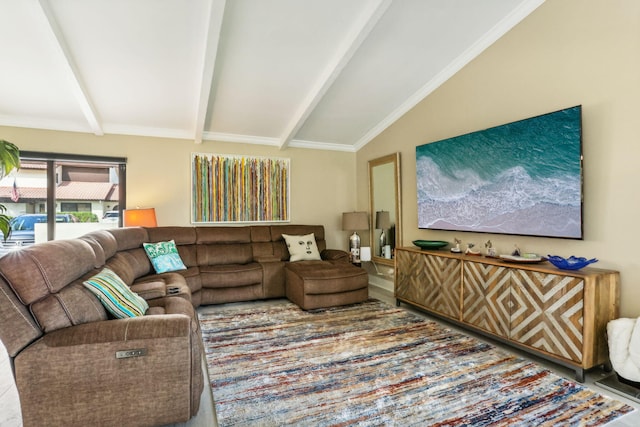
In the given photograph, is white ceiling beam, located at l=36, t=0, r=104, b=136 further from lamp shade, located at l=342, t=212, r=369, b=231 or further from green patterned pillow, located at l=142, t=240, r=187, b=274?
lamp shade, located at l=342, t=212, r=369, b=231

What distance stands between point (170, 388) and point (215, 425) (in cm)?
35

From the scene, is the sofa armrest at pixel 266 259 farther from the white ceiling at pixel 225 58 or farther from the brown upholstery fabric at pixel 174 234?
the white ceiling at pixel 225 58

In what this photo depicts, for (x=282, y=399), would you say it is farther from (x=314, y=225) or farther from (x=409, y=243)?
(x=314, y=225)

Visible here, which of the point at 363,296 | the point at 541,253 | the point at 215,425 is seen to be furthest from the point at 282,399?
the point at 541,253

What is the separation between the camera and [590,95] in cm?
254

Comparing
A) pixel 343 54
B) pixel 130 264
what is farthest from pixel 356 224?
pixel 130 264

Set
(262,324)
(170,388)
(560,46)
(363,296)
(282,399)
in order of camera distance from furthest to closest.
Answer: (363,296) < (262,324) < (560,46) < (282,399) < (170,388)

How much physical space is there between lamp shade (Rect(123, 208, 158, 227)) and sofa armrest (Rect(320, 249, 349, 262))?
2341 millimetres

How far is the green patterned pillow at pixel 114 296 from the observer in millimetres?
1952

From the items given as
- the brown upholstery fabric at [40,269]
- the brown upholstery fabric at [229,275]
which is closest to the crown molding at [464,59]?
the brown upholstery fabric at [229,275]

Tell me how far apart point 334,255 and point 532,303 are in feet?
8.68

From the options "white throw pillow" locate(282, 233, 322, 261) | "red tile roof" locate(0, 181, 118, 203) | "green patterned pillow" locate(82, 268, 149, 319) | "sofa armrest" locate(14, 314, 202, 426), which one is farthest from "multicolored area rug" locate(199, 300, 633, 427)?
"red tile roof" locate(0, 181, 118, 203)

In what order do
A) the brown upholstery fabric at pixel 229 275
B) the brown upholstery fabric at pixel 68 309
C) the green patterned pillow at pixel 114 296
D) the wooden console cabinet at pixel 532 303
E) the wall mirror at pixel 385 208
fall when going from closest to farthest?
the brown upholstery fabric at pixel 68 309, the green patterned pillow at pixel 114 296, the wooden console cabinet at pixel 532 303, the brown upholstery fabric at pixel 229 275, the wall mirror at pixel 385 208

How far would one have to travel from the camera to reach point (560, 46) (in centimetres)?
273
